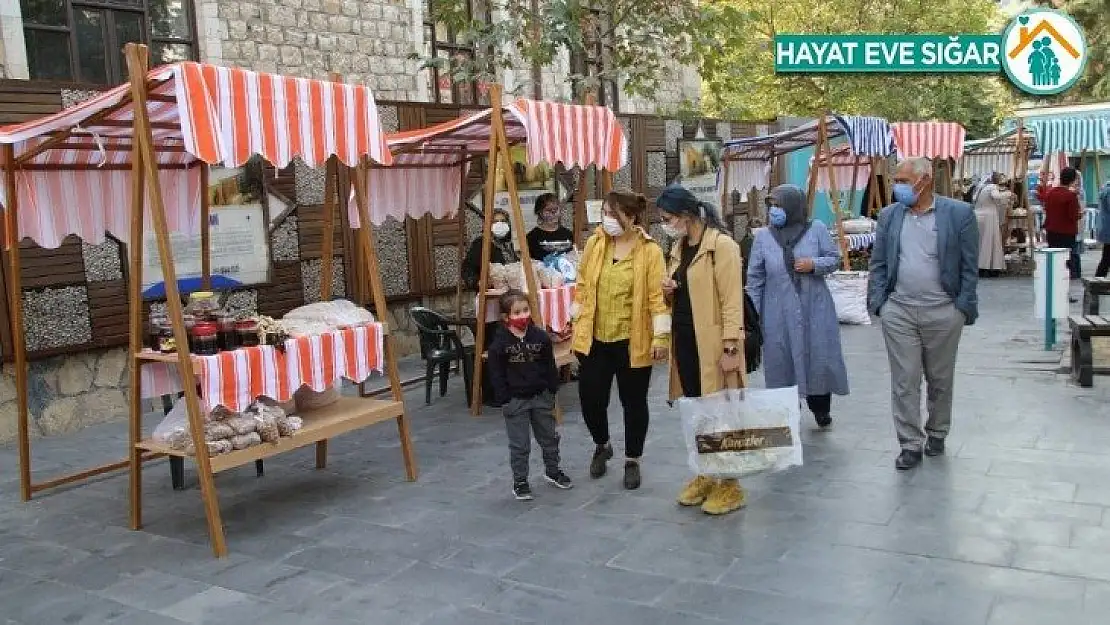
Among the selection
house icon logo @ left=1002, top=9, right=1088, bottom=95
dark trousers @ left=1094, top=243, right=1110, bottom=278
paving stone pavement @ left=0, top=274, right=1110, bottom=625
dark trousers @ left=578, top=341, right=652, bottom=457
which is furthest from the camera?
house icon logo @ left=1002, top=9, right=1088, bottom=95

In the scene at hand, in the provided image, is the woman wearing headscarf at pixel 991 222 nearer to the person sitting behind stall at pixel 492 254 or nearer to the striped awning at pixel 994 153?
the striped awning at pixel 994 153

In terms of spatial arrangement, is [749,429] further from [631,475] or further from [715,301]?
[631,475]

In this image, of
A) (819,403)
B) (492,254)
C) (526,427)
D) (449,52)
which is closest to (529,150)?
(492,254)

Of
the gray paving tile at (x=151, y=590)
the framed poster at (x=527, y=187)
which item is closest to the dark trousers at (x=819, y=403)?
the gray paving tile at (x=151, y=590)

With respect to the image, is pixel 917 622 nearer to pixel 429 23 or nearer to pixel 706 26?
pixel 706 26

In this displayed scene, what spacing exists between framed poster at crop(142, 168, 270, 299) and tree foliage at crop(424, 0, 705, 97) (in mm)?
3921

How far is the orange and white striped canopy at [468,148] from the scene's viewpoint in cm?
687

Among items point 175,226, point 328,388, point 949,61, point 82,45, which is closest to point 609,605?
point 328,388

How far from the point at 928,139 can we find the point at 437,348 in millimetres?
8722

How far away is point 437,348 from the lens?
7887mm

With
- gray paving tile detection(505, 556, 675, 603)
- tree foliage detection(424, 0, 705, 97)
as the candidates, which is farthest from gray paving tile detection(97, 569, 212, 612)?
tree foliage detection(424, 0, 705, 97)

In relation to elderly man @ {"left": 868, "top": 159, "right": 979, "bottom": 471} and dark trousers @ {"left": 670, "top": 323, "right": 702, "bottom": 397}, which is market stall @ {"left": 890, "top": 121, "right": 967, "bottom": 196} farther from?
dark trousers @ {"left": 670, "top": 323, "right": 702, "bottom": 397}

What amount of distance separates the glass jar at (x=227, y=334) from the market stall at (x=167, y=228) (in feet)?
0.03

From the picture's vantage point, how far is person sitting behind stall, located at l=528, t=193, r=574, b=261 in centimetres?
811
